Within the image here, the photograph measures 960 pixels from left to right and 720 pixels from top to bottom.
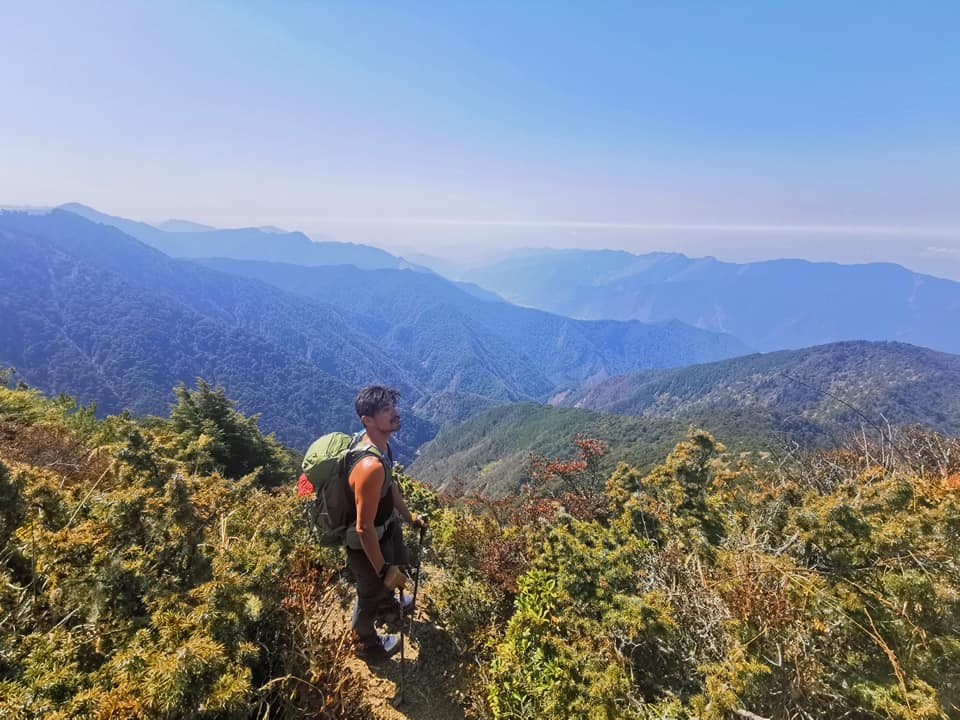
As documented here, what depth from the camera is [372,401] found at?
128 inches

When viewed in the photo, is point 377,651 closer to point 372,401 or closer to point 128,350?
point 372,401

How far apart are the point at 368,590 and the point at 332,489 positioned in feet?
2.77

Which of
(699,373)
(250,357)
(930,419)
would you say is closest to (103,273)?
(250,357)

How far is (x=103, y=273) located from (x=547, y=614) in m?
257

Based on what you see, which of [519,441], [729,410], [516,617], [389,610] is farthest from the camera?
[519,441]

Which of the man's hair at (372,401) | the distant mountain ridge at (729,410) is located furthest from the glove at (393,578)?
the distant mountain ridge at (729,410)

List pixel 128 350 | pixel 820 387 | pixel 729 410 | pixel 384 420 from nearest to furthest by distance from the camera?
pixel 384 420 → pixel 729 410 → pixel 820 387 → pixel 128 350

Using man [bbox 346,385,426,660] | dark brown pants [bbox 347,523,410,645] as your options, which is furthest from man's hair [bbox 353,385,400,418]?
dark brown pants [bbox 347,523,410,645]

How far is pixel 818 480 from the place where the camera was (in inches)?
217

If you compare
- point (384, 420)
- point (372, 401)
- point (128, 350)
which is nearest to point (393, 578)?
point (384, 420)

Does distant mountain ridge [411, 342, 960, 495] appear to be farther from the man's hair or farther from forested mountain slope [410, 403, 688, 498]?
the man's hair

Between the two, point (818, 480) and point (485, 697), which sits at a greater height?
point (818, 480)

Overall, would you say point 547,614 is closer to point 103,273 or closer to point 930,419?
point 930,419

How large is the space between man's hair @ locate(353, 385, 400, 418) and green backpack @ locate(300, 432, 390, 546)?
24 cm
